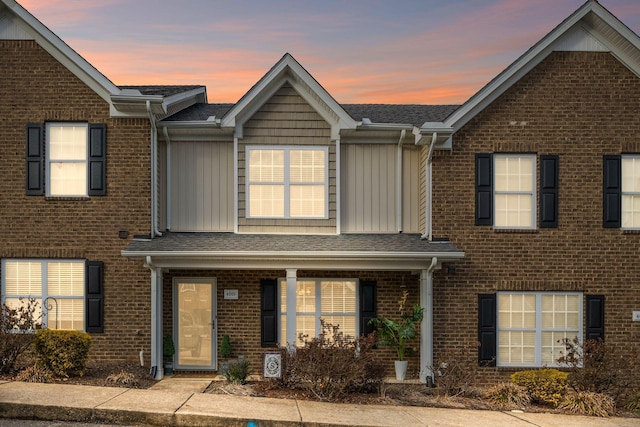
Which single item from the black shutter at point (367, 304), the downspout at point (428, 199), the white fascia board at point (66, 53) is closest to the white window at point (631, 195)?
the downspout at point (428, 199)

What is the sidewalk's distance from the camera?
10398mm

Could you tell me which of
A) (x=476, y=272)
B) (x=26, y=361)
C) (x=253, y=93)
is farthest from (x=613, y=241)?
(x=26, y=361)

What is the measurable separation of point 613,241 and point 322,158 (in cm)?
667

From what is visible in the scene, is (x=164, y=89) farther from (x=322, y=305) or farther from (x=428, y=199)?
(x=428, y=199)

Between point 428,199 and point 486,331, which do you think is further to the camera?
point 428,199

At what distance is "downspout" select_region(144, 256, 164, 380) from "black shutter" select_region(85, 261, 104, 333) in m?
1.11

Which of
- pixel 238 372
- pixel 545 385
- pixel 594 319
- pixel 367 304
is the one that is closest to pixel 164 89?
pixel 367 304

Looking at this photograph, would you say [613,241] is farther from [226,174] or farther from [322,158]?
[226,174]

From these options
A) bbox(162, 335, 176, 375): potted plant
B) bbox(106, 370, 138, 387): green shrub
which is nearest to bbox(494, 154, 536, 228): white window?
bbox(162, 335, 176, 375): potted plant

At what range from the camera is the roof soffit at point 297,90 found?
1509 cm

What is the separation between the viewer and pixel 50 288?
49.0ft

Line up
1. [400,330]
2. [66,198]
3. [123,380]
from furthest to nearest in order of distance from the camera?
1. [66,198]
2. [400,330]
3. [123,380]

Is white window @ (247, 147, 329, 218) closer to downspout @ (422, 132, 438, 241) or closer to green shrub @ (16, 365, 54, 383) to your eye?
downspout @ (422, 132, 438, 241)

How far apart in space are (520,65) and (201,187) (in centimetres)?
753
